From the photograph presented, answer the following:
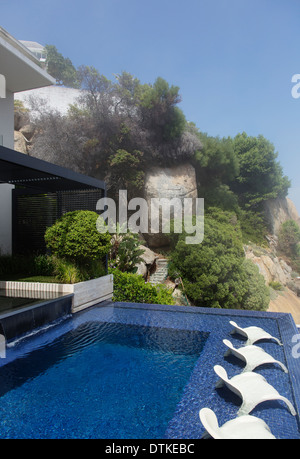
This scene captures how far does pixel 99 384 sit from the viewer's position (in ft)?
12.1

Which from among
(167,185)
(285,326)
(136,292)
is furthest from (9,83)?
(285,326)

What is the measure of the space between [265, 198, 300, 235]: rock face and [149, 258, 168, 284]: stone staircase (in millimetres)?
12306

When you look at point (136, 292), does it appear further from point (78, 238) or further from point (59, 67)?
point (59, 67)

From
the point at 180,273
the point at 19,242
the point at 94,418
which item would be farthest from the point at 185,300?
the point at 94,418

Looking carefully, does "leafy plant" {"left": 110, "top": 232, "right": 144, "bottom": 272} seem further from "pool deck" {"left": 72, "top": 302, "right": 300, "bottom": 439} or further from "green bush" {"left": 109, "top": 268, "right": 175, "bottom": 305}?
"pool deck" {"left": 72, "top": 302, "right": 300, "bottom": 439}

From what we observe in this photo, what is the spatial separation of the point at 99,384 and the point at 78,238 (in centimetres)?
387

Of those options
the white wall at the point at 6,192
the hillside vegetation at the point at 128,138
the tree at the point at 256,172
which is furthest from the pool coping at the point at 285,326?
the tree at the point at 256,172

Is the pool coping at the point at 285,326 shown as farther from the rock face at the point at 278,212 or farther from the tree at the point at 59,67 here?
the tree at the point at 59,67

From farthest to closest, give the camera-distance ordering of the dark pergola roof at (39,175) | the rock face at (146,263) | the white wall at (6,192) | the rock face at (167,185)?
the rock face at (167,185), the rock face at (146,263), the white wall at (6,192), the dark pergola roof at (39,175)

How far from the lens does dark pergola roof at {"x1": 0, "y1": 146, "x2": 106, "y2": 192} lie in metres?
5.57

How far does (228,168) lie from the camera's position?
70.2ft

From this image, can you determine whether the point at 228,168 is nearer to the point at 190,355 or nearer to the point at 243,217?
the point at 243,217

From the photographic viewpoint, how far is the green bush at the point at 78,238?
709 centimetres

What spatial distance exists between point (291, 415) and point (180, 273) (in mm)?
8637
